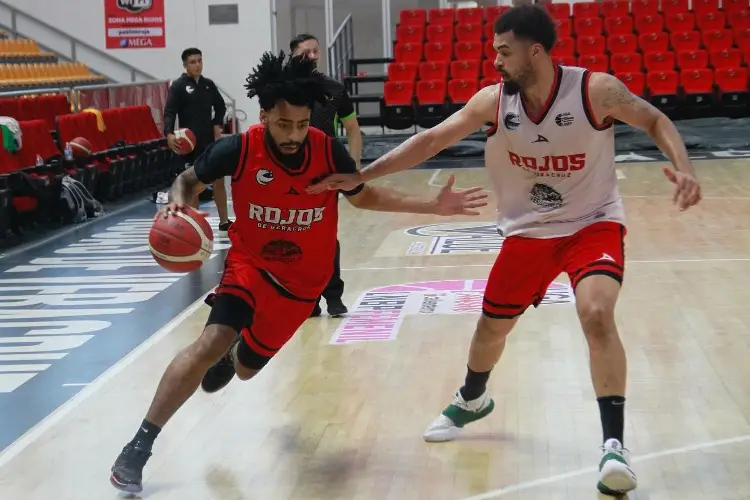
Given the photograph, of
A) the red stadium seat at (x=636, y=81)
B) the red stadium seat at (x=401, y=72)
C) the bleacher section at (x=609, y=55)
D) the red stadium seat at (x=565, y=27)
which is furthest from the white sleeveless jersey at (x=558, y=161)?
the red stadium seat at (x=565, y=27)

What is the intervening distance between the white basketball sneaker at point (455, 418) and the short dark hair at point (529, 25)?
4.94ft

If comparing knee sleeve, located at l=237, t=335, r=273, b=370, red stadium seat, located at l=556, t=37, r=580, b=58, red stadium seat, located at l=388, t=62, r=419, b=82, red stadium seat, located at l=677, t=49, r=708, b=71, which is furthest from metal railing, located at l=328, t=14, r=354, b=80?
knee sleeve, located at l=237, t=335, r=273, b=370

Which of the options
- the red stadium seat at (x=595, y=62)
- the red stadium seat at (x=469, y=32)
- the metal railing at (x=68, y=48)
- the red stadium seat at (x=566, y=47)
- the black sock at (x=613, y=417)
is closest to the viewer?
the black sock at (x=613, y=417)

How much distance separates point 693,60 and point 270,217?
48.5 feet

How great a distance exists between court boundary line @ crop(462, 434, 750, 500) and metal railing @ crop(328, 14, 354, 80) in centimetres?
1481

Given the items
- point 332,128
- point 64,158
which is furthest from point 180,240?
point 64,158

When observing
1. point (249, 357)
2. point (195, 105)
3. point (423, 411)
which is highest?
point (195, 105)

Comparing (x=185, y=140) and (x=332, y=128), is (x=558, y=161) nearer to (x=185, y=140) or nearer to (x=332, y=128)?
(x=332, y=128)

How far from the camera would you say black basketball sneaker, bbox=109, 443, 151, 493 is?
3953mm

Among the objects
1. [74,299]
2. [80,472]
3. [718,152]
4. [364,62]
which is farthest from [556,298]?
[364,62]

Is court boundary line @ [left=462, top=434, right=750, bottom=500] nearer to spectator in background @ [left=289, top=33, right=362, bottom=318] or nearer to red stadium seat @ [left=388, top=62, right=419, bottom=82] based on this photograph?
spectator in background @ [left=289, top=33, right=362, bottom=318]

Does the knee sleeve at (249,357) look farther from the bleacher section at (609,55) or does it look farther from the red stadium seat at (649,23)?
the red stadium seat at (649,23)

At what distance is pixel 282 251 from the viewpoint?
428 centimetres

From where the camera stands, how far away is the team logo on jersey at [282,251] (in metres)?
4.27
